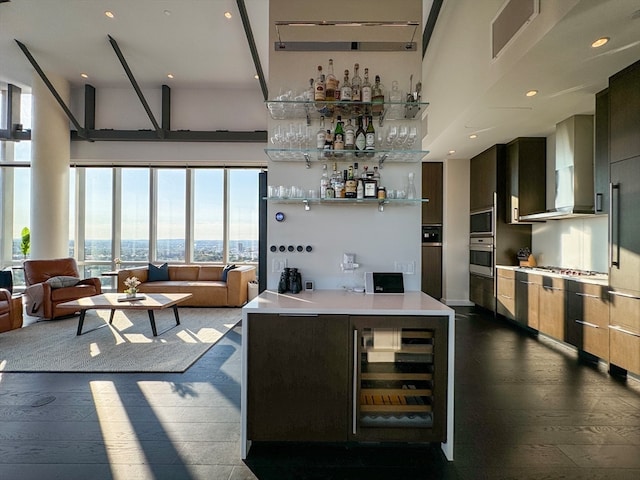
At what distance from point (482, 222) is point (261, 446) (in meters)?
5.56

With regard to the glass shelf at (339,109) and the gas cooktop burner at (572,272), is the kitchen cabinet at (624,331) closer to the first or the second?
the gas cooktop burner at (572,272)

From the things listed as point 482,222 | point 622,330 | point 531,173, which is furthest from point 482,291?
point 622,330

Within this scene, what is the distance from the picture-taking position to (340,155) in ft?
8.92

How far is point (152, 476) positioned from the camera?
191 centimetres

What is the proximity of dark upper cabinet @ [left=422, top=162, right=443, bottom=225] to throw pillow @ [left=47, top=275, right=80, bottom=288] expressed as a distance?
20.9 feet

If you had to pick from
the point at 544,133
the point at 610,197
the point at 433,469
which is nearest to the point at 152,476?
the point at 433,469

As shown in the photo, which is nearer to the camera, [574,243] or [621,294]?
[621,294]

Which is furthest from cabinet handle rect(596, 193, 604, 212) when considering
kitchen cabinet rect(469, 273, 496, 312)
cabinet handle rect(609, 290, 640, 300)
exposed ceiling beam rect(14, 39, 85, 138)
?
exposed ceiling beam rect(14, 39, 85, 138)

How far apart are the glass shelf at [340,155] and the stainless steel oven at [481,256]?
3.98 metres

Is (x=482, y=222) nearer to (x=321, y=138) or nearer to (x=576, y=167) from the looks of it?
(x=576, y=167)

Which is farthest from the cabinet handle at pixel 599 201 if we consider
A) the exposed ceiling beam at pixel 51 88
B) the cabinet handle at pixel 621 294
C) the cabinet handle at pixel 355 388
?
the exposed ceiling beam at pixel 51 88

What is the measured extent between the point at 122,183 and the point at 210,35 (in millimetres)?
4068

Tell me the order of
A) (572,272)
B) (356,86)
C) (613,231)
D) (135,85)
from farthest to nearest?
1. (135,85)
2. (572,272)
3. (613,231)
4. (356,86)

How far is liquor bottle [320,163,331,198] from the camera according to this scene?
2693 millimetres
